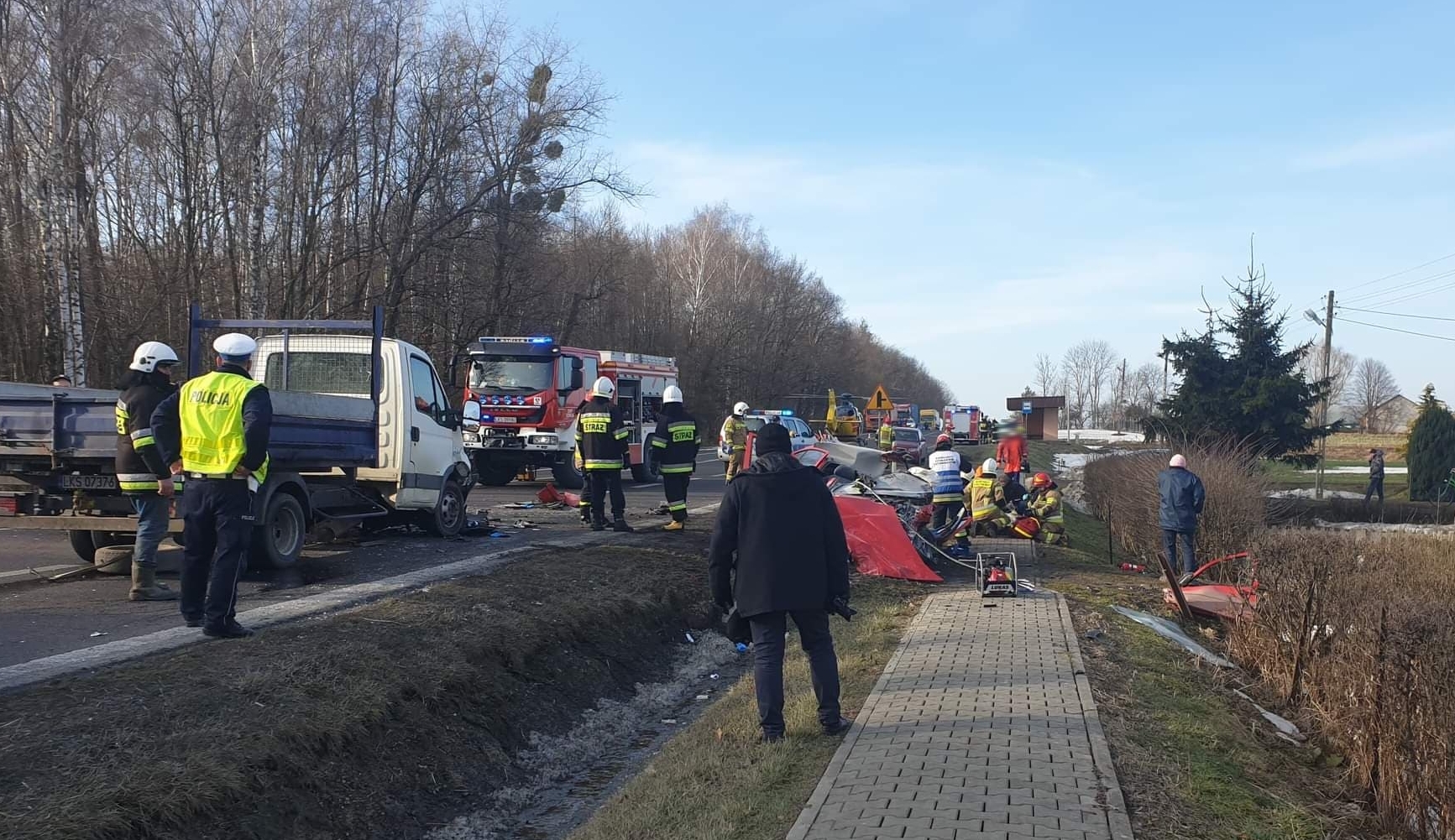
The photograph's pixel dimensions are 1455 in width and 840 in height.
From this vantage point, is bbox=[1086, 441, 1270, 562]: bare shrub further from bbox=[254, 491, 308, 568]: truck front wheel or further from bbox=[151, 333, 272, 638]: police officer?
bbox=[151, 333, 272, 638]: police officer

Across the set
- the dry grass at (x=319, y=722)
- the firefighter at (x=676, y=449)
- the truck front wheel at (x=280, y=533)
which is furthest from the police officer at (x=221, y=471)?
the firefighter at (x=676, y=449)

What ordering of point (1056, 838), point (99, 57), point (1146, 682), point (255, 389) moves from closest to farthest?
point (1056, 838), point (255, 389), point (1146, 682), point (99, 57)

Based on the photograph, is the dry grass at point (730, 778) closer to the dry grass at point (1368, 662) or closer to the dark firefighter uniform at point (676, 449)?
the dry grass at point (1368, 662)

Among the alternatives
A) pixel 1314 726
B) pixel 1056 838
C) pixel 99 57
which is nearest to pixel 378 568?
pixel 1056 838

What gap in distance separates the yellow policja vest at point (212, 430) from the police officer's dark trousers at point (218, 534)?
0.10 meters

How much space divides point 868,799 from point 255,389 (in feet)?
14.9

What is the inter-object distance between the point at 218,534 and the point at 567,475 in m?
14.8

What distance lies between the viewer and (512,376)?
21.4 meters

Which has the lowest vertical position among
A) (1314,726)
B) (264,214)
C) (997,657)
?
(1314,726)

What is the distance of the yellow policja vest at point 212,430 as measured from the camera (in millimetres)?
6535

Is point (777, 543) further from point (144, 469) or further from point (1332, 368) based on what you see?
point (1332, 368)

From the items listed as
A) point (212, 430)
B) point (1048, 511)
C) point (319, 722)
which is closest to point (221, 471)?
point (212, 430)

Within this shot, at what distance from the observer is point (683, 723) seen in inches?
310

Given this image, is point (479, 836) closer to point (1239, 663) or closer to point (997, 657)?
point (997, 657)
